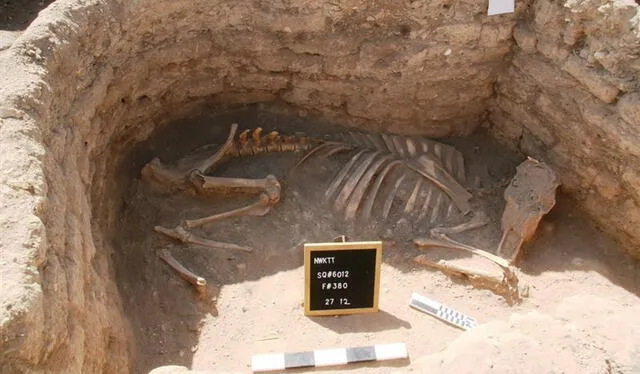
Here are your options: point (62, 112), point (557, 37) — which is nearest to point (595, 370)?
point (557, 37)

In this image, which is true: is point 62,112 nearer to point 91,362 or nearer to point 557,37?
point 91,362

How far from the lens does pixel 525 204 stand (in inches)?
195

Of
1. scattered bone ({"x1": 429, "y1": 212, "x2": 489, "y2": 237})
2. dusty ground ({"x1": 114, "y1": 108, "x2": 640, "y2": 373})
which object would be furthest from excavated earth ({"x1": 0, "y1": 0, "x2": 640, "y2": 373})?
scattered bone ({"x1": 429, "y1": 212, "x2": 489, "y2": 237})

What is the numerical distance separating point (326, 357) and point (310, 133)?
2357 millimetres

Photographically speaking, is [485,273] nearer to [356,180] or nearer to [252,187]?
[356,180]

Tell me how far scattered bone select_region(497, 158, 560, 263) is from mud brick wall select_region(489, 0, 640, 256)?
0.36 meters

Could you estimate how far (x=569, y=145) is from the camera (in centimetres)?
525

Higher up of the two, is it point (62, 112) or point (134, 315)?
point (62, 112)

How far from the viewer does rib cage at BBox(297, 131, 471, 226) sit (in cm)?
521

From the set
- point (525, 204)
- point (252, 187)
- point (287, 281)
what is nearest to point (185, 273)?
point (287, 281)

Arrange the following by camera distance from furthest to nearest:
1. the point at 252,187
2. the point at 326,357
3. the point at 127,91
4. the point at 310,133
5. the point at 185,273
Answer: the point at 310,133, the point at 252,187, the point at 127,91, the point at 185,273, the point at 326,357

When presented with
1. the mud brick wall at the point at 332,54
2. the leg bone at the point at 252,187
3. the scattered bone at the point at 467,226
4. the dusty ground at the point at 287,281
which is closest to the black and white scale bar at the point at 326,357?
the dusty ground at the point at 287,281

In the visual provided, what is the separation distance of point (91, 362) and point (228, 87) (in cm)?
298

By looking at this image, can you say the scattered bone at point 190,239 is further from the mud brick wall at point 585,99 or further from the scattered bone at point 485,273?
the mud brick wall at point 585,99
